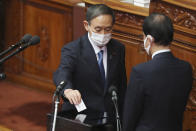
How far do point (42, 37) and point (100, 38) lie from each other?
2.84 meters

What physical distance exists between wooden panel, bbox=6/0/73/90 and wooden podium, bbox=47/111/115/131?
2.72 metres

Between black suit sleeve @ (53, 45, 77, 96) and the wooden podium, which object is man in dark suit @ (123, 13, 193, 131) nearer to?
the wooden podium

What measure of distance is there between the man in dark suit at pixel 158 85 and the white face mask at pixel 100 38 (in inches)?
23.2

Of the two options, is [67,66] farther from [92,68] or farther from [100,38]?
[100,38]

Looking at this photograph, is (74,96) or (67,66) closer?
(74,96)

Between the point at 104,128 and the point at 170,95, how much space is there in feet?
1.71

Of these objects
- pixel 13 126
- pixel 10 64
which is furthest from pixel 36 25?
pixel 13 126

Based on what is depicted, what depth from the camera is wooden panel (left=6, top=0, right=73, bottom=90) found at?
5.71 metres

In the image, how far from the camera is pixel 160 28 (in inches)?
101

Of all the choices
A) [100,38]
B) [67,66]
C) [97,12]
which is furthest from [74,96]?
[97,12]

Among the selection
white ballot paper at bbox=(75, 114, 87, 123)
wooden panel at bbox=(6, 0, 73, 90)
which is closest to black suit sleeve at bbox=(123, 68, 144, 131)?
white ballot paper at bbox=(75, 114, 87, 123)

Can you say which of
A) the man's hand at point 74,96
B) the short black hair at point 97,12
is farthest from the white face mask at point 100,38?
the man's hand at point 74,96

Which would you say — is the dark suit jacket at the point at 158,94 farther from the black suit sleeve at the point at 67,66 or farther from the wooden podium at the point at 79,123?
the black suit sleeve at the point at 67,66

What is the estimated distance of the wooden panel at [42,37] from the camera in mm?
5711
